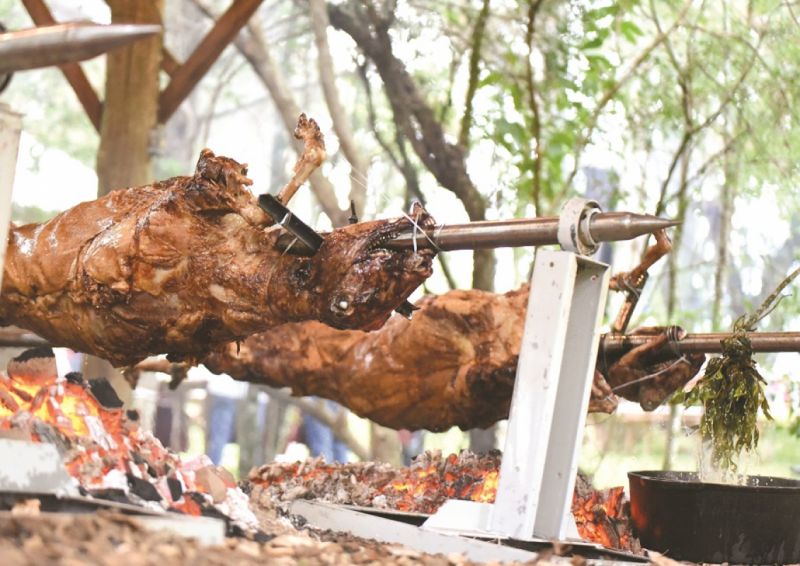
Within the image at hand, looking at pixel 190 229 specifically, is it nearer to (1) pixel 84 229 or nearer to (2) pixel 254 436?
(1) pixel 84 229

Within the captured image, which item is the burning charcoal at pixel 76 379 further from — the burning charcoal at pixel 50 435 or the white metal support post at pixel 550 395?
the white metal support post at pixel 550 395

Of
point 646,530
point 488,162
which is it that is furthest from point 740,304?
point 646,530

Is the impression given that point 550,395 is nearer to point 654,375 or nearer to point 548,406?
point 548,406

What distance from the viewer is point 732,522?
4.54 meters

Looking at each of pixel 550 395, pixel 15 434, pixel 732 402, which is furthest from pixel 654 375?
pixel 15 434

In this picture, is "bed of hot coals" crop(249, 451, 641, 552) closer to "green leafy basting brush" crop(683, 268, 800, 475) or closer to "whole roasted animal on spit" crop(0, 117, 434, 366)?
"green leafy basting brush" crop(683, 268, 800, 475)

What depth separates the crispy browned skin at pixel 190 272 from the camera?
4.09 metres

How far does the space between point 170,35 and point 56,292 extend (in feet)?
49.4

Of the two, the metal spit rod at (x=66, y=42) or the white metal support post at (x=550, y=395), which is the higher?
the metal spit rod at (x=66, y=42)

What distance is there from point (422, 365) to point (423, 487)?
67 cm

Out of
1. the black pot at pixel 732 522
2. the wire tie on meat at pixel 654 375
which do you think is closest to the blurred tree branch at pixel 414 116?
the wire tie on meat at pixel 654 375

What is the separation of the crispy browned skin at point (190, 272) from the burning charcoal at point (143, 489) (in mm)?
960

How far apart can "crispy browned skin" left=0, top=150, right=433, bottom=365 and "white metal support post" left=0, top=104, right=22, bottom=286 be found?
42.9 inches

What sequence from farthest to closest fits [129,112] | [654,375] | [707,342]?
1. [129,112]
2. [654,375]
3. [707,342]
